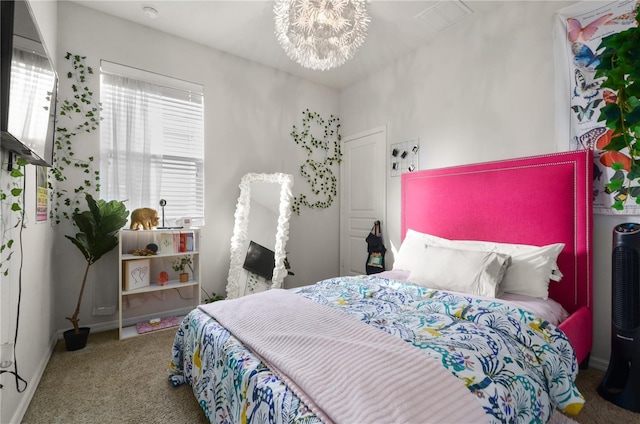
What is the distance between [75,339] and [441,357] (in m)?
2.71

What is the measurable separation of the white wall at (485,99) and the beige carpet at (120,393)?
62cm

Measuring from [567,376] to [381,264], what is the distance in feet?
7.09

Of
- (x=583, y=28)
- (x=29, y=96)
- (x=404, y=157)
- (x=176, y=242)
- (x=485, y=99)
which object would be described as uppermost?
(x=583, y=28)

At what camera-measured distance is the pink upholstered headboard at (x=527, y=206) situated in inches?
80.5

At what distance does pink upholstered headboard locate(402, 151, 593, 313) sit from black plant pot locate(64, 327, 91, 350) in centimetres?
311

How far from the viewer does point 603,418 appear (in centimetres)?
157

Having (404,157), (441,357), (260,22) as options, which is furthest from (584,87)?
(260,22)

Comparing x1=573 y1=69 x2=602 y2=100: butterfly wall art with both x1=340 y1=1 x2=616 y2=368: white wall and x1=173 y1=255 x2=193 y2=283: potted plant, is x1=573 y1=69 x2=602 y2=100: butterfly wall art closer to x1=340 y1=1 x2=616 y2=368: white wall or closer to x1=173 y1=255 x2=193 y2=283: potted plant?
x1=340 y1=1 x2=616 y2=368: white wall

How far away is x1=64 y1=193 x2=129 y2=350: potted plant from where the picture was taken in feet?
7.77

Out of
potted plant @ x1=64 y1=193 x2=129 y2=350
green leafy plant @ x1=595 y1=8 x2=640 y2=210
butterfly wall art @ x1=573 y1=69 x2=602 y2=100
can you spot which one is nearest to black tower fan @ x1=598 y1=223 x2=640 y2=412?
butterfly wall art @ x1=573 y1=69 x2=602 y2=100

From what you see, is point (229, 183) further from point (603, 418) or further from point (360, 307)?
point (603, 418)

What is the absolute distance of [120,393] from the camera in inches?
71.1

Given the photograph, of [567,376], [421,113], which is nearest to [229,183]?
[421,113]

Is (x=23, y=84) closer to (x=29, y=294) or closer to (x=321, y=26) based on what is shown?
(x=29, y=294)
